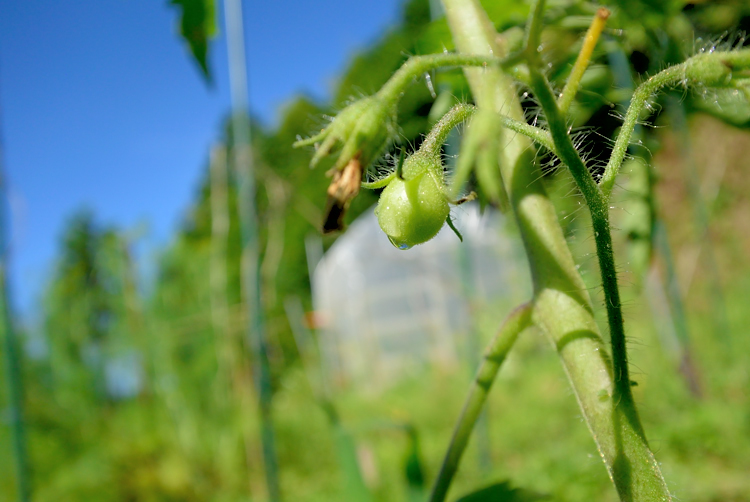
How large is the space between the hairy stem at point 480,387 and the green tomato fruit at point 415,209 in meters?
0.10

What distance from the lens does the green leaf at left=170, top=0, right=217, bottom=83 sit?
1.51ft

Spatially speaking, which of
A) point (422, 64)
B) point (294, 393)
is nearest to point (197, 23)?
point (422, 64)

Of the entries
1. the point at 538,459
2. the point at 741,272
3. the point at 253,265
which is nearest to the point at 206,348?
the point at 253,265

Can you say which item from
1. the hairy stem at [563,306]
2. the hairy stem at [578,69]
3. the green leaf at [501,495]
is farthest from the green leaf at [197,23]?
the green leaf at [501,495]

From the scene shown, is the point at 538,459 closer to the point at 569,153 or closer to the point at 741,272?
the point at 569,153

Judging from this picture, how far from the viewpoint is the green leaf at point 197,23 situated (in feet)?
1.51

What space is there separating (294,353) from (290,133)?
401cm

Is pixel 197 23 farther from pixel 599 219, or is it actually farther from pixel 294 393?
pixel 294 393

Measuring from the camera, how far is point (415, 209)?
0.99 ft

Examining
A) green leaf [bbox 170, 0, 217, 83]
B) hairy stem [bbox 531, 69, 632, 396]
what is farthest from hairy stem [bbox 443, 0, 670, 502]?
green leaf [bbox 170, 0, 217, 83]

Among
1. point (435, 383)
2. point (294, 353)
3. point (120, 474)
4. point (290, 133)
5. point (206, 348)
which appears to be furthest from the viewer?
point (290, 133)

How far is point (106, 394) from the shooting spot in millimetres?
3713

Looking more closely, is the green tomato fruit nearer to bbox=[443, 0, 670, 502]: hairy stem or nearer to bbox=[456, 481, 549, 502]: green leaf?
bbox=[443, 0, 670, 502]: hairy stem

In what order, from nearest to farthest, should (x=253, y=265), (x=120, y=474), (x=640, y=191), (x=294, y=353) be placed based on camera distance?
(x=640, y=191) < (x=253, y=265) < (x=120, y=474) < (x=294, y=353)
